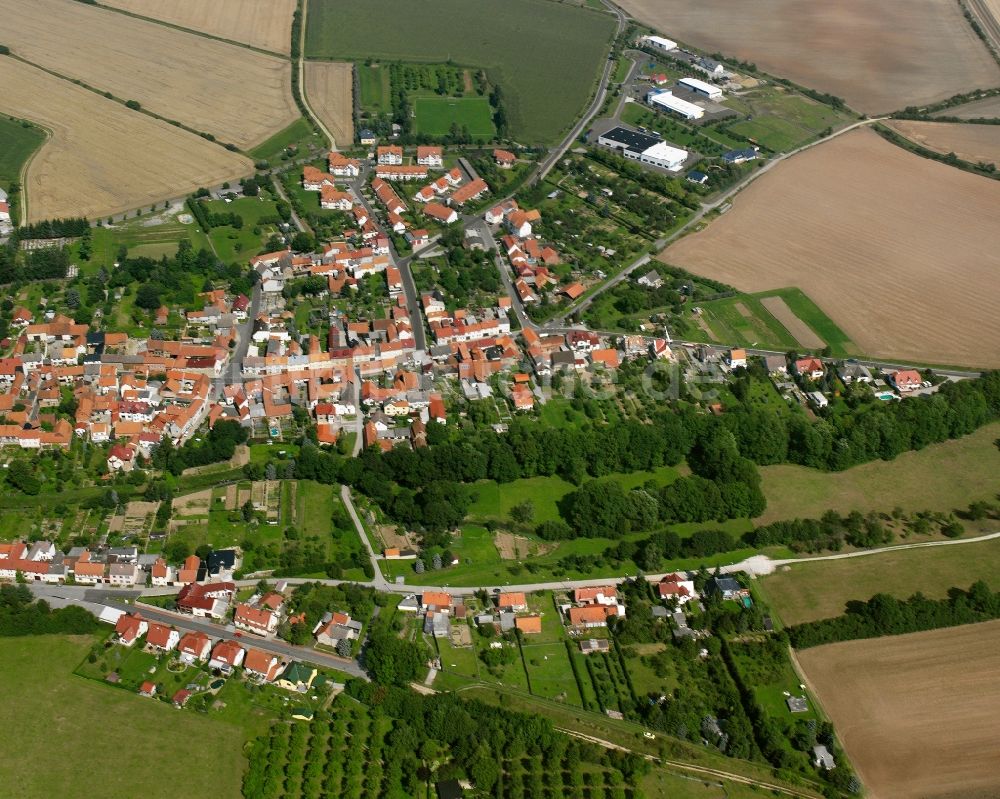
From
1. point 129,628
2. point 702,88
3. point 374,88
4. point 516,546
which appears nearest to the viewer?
point 129,628

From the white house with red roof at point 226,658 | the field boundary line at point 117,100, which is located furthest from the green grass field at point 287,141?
the white house with red roof at point 226,658

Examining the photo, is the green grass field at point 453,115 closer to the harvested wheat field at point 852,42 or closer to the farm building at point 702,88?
the farm building at point 702,88

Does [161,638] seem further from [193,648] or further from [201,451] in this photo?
[201,451]

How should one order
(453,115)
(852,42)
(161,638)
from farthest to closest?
(852,42), (453,115), (161,638)

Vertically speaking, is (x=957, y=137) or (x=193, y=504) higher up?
(x=957, y=137)

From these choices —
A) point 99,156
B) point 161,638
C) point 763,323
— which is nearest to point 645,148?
point 763,323

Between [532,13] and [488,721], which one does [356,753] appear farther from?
[532,13]

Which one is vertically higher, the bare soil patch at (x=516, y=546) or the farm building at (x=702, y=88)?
the farm building at (x=702, y=88)
